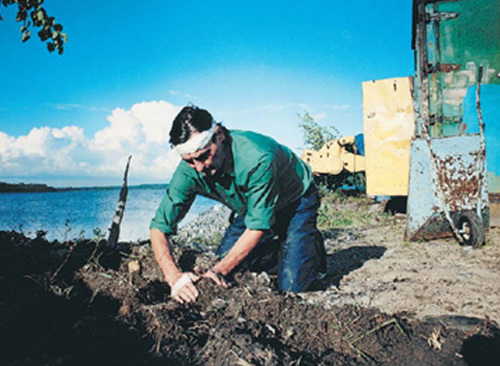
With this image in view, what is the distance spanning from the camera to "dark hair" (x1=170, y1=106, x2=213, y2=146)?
243 centimetres

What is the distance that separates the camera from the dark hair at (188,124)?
2.43 m

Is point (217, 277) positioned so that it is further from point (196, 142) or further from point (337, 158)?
point (337, 158)

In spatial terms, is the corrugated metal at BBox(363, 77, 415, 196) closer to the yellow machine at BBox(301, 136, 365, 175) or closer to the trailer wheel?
the yellow machine at BBox(301, 136, 365, 175)

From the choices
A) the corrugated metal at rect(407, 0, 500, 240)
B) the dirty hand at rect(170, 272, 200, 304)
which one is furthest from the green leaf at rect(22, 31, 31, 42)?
the corrugated metal at rect(407, 0, 500, 240)

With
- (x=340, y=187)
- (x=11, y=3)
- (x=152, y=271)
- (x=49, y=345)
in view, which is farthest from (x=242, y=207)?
(x=340, y=187)

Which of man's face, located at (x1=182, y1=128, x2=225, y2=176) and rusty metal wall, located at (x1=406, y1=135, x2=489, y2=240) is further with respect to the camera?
rusty metal wall, located at (x1=406, y1=135, x2=489, y2=240)

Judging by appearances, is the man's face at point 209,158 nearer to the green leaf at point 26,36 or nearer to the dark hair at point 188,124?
the dark hair at point 188,124

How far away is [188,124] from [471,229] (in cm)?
355

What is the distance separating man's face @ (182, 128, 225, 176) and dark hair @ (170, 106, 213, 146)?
0.11 m

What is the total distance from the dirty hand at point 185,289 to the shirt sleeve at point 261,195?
0.53m

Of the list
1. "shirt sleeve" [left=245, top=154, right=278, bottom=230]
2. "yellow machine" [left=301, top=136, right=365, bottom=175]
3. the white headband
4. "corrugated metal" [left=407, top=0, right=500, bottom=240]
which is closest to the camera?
the white headband

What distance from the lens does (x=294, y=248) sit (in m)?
3.12

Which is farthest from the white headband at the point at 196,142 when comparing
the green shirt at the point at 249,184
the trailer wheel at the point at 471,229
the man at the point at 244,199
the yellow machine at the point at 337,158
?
the yellow machine at the point at 337,158

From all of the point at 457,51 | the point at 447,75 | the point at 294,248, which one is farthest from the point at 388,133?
the point at 294,248
